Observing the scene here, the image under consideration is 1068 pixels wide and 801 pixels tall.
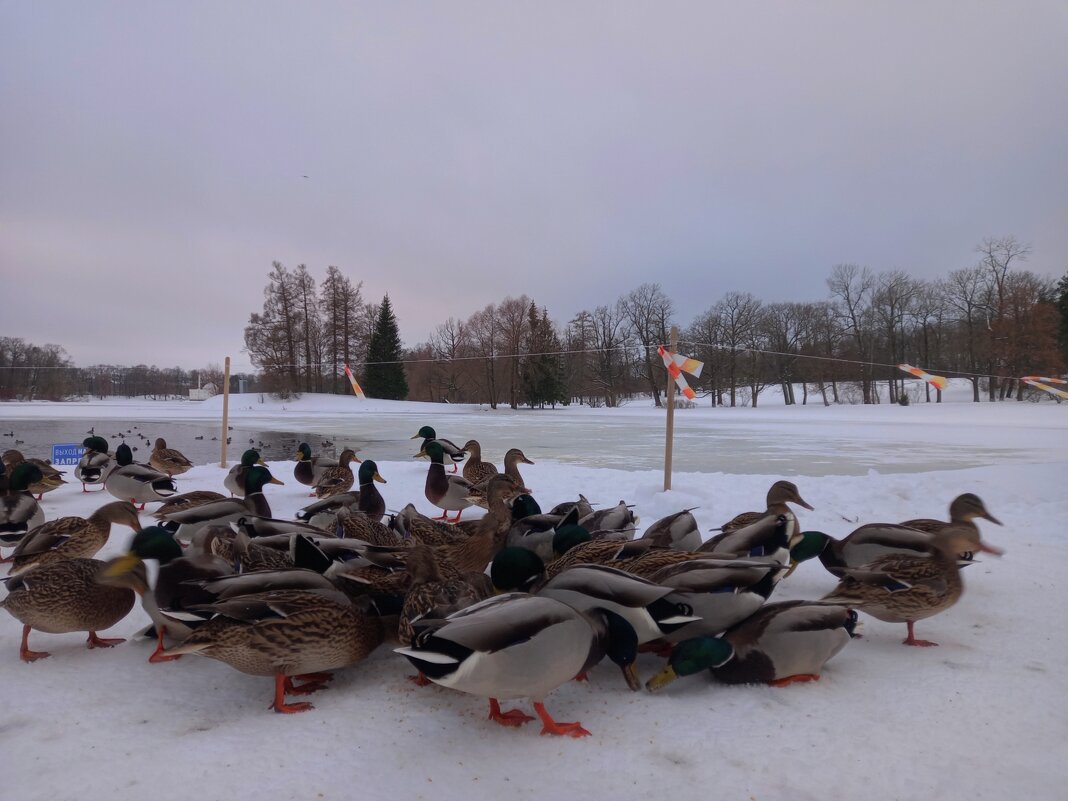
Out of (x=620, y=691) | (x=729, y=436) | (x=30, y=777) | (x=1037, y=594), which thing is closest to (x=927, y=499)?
(x=1037, y=594)

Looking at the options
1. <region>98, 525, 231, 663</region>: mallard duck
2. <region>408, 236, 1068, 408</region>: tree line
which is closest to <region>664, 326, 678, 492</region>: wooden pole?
<region>98, 525, 231, 663</region>: mallard duck

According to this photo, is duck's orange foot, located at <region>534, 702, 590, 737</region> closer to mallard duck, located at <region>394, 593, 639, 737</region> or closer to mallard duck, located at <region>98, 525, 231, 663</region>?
mallard duck, located at <region>394, 593, 639, 737</region>

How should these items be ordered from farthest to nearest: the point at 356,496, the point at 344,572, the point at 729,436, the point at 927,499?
the point at 729,436 → the point at 927,499 → the point at 356,496 → the point at 344,572

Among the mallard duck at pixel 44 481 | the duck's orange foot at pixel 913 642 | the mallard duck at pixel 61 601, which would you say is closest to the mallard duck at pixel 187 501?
the mallard duck at pixel 61 601

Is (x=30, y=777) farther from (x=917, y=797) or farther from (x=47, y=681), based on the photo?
(x=917, y=797)

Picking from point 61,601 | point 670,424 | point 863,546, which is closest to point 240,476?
point 61,601

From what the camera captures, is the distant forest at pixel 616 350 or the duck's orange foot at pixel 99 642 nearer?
the duck's orange foot at pixel 99 642

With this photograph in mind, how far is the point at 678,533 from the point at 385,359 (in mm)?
47743

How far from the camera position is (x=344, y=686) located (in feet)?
9.27

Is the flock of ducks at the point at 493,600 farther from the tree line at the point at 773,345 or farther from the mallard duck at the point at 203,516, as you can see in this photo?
the tree line at the point at 773,345

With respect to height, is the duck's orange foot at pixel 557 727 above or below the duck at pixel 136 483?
below

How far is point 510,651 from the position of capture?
7.22 feet

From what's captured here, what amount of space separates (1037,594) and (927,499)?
2835 mm

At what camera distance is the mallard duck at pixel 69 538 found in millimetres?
3854
